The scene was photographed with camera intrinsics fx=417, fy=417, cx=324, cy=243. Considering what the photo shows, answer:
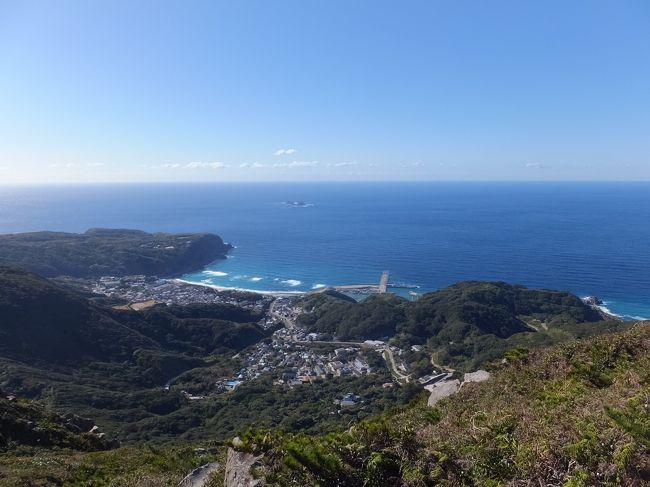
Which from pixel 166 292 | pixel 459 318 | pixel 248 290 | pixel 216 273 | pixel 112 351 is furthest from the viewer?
pixel 216 273

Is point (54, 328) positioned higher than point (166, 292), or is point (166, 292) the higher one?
point (54, 328)

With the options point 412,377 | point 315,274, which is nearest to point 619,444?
point 412,377

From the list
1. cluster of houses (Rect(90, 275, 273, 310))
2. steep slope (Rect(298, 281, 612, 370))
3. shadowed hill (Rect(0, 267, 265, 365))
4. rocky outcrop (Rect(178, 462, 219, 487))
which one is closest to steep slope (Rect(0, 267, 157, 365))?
shadowed hill (Rect(0, 267, 265, 365))

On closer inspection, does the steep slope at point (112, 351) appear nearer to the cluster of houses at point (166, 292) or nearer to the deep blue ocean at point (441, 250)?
the cluster of houses at point (166, 292)

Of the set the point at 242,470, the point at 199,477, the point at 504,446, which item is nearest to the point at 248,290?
the point at 199,477

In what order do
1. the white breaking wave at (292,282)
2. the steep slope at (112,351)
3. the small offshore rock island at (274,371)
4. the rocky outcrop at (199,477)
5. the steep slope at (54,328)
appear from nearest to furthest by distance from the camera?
the small offshore rock island at (274,371), the rocky outcrop at (199,477), the steep slope at (112,351), the steep slope at (54,328), the white breaking wave at (292,282)

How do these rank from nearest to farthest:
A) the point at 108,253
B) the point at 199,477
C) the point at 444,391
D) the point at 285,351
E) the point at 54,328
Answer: the point at 199,477, the point at 444,391, the point at 54,328, the point at 285,351, the point at 108,253

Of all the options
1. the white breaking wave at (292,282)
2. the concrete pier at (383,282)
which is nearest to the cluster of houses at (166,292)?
the white breaking wave at (292,282)

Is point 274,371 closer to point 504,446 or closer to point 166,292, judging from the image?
point 166,292
